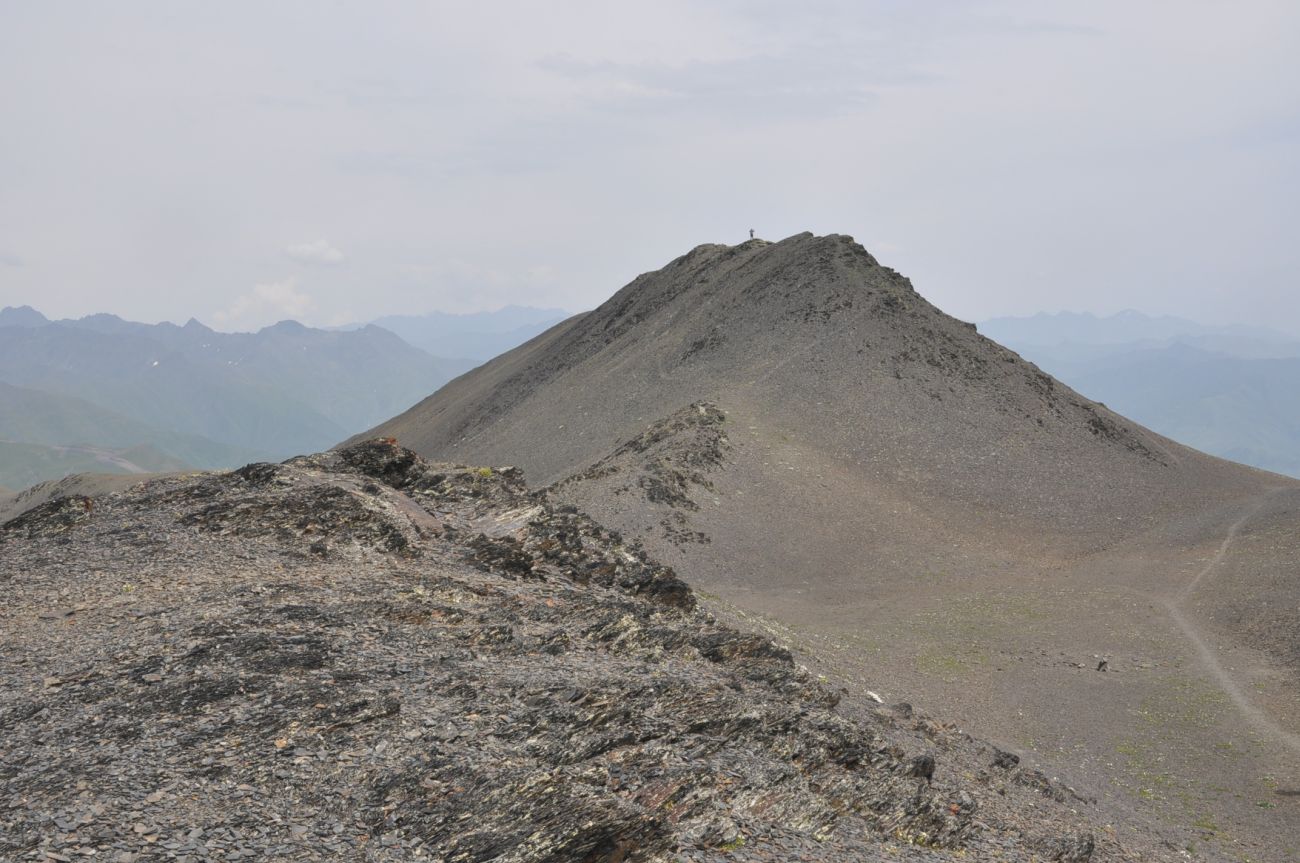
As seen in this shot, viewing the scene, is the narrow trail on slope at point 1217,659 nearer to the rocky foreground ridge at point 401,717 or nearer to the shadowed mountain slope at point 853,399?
the shadowed mountain slope at point 853,399

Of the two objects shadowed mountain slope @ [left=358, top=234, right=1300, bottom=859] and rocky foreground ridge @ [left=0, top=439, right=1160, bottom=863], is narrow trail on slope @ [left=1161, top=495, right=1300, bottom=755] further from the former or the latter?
rocky foreground ridge @ [left=0, top=439, right=1160, bottom=863]

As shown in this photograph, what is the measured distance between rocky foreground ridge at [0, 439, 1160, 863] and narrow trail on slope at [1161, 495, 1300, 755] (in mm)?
11695

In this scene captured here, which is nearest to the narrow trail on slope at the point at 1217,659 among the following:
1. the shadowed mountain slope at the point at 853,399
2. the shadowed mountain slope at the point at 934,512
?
the shadowed mountain slope at the point at 934,512

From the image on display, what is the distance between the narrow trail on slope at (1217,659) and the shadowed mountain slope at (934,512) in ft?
0.43

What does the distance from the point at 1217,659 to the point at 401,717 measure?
3361 centimetres

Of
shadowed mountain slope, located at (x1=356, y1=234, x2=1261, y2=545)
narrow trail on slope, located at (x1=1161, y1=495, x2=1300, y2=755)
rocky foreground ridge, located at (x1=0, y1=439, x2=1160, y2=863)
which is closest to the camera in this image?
rocky foreground ridge, located at (x1=0, y1=439, x2=1160, y2=863)

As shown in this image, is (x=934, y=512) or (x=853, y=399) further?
(x=853, y=399)

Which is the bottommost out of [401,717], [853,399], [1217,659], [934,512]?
[1217,659]

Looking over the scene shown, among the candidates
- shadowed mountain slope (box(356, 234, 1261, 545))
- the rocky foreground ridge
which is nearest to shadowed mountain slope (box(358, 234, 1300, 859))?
shadowed mountain slope (box(356, 234, 1261, 545))

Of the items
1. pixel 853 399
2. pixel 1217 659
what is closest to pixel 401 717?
pixel 1217 659

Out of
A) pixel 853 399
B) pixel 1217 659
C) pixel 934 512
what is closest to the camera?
pixel 1217 659

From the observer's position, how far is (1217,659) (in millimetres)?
35062

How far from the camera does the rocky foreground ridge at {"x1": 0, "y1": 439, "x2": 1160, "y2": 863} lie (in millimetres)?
12227

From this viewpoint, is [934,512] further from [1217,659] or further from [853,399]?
[1217,659]
